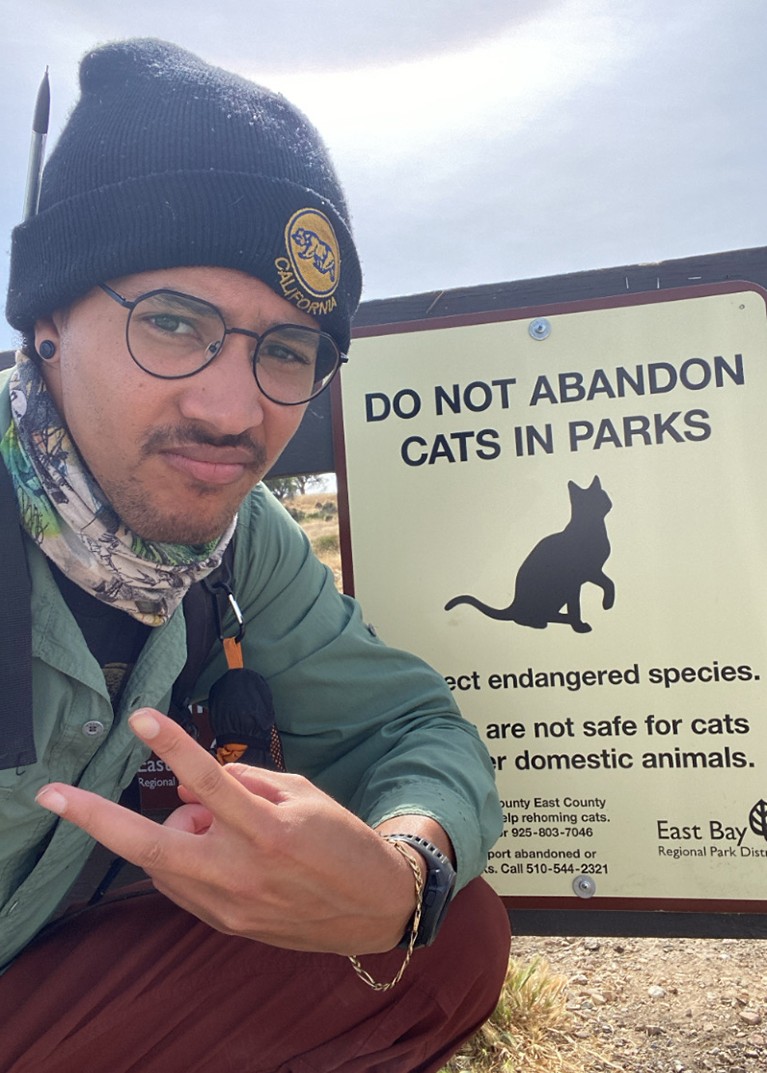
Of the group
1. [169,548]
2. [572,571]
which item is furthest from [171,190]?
[572,571]

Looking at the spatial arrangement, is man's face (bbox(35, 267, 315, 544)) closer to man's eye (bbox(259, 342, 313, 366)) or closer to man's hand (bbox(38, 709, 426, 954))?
man's eye (bbox(259, 342, 313, 366))

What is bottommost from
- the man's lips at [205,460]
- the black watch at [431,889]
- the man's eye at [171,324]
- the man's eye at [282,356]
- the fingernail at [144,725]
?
the black watch at [431,889]

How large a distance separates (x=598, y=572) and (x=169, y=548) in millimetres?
1125

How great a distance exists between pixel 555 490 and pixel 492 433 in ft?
0.74

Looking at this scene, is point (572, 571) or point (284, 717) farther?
point (572, 571)

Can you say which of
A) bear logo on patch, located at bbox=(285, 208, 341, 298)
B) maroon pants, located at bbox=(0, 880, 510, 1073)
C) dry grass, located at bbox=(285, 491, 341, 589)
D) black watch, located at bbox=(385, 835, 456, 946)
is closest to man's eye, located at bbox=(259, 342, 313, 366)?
bear logo on patch, located at bbox=(285, 208, 341, 298)

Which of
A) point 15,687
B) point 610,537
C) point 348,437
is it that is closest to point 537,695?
point 610,537

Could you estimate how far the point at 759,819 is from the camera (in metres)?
2.21

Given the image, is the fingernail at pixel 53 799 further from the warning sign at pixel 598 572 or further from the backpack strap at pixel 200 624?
the warning sign at pixel 598 572

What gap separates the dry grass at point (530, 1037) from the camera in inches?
94.5

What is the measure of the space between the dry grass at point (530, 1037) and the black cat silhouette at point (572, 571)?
1.09 metres

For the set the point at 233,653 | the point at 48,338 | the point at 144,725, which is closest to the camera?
the point at 144,725

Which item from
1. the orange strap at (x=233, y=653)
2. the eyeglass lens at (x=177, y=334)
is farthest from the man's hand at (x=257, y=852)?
the eyeglass lens at (x=177, y=334)

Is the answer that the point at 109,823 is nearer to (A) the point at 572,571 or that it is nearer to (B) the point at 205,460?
(B) the point at 205,460
